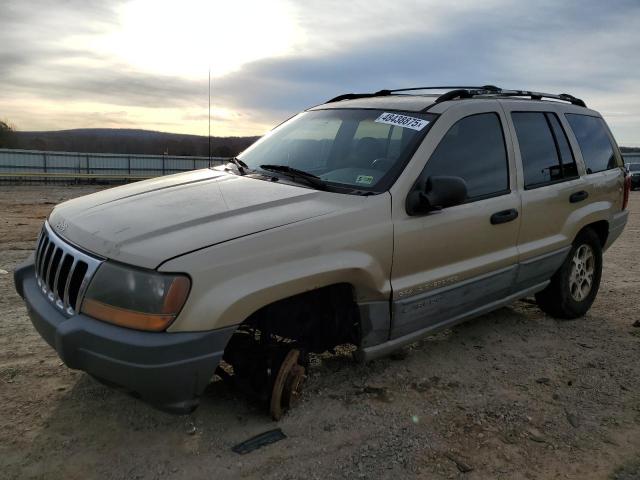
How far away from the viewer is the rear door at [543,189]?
404cm

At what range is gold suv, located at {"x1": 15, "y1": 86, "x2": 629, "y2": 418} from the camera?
2379 mm

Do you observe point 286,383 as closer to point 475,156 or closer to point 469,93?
point 475,156

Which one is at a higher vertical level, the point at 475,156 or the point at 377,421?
the point at 475,156

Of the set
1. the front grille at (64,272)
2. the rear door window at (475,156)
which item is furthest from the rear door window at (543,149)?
the front grille at (64,272)

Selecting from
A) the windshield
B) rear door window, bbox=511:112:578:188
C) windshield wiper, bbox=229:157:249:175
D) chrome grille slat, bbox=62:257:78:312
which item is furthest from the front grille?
rear door window, bbox=511:112:578:188

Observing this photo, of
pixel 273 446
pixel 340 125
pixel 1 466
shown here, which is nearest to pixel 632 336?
pixel 340 125

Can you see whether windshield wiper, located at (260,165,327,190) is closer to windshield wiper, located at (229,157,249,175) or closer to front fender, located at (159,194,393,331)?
windshield wiper, located at (229,157,249,175)

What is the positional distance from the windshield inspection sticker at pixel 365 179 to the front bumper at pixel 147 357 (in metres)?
1.27

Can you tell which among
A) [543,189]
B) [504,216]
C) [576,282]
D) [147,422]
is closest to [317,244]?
[147,422]

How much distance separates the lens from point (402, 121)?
356 centimetres

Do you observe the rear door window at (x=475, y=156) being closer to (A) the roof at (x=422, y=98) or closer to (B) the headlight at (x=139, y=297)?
(A) the roof at (x=422, y=98)

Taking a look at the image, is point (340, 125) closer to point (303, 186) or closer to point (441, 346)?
point (303, 186)

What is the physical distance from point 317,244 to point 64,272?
4.23 ft

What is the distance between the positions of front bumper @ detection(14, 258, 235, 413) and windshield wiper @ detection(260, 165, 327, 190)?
114 centimetres
